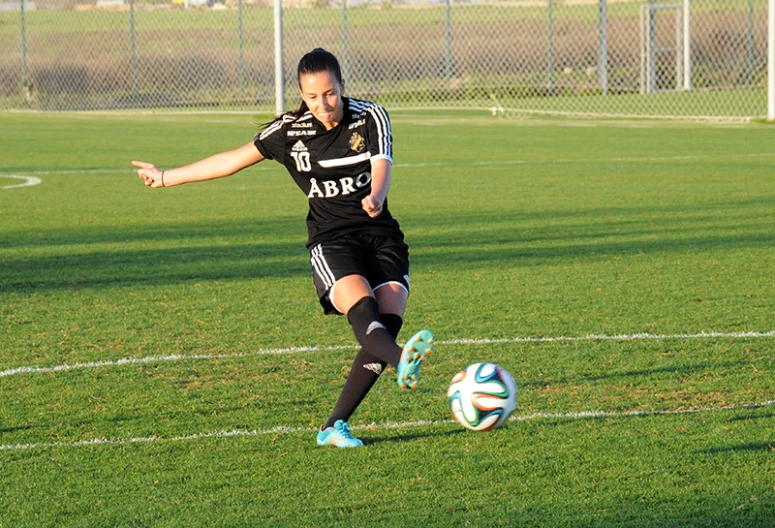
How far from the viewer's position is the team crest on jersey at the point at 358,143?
498 cm

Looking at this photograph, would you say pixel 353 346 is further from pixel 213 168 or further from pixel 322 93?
pixel 322 93

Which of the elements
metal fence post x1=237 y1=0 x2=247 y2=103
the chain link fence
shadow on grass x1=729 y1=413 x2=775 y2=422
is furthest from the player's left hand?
metal fence post x1=237 y1=0 x2=247 y2=103

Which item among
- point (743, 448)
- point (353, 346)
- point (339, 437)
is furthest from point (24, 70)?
point (743, 448)

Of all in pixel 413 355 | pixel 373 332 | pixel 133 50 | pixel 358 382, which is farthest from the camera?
pixel 133 50

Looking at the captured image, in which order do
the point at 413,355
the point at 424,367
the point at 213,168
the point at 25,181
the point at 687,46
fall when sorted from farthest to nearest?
the point at 687,46, the point at 25,181, the point at 424,367, the point at 213,168, the point at 413,355

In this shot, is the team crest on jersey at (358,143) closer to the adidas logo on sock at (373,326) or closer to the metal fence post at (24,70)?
the adidas logo on sock at (373,326)

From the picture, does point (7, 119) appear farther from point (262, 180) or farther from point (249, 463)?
point (249, 463)

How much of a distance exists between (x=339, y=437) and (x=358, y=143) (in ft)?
3.63

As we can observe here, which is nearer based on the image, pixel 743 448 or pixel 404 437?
pixel 743 448

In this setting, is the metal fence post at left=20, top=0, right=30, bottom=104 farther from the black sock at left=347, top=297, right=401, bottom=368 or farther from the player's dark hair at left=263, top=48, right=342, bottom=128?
the black sock at left=347, top=297, right=401, bottom=368

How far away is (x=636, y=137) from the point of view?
20156 millimetres

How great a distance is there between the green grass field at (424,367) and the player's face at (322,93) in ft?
3.97

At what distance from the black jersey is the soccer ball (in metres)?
0.82

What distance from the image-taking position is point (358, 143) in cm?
498
